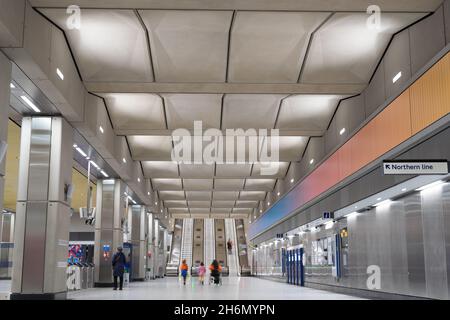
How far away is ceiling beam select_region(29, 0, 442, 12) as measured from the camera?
9.84 m

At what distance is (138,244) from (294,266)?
29.8 feet

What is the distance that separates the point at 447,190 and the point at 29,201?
31.0 feet

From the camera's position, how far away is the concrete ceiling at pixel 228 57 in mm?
10760

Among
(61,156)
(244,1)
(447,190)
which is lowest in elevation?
(447,190)

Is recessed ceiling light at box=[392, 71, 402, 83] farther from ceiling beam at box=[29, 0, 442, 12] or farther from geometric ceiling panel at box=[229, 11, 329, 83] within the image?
geometric ceiling panel at box=[229, 11, 329, 83]

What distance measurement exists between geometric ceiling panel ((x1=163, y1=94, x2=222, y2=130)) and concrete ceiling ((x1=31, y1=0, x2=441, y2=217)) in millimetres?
34

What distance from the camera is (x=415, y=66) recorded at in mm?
10844

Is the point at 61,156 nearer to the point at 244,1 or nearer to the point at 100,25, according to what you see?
the point at 100,25

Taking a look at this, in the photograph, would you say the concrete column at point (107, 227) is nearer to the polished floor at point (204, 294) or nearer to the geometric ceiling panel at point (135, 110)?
the polished floor at point (204, 294)

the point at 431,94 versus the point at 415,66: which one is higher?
the point at 415,66

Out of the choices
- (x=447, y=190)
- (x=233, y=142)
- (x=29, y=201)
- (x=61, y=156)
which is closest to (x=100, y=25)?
(x=61, y=156)

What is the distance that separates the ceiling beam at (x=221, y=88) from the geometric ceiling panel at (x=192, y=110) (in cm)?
211

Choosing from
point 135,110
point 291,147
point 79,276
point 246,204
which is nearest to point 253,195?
point 246,204
